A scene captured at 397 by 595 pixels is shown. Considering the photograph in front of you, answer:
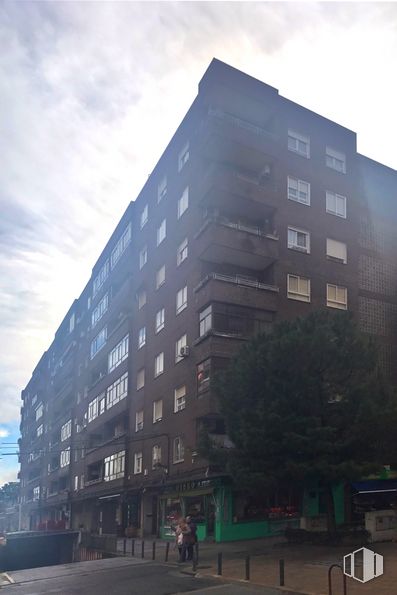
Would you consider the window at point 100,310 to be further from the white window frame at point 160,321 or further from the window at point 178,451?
the window at point 178,451

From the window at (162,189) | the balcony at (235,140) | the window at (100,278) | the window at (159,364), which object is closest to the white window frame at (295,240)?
the balcony at (235,140)

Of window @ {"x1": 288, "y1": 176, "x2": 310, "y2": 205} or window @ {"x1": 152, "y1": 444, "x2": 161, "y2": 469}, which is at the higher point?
window @ {"x1": 288, "y1": 176, "x2": 310, "y2": 205}

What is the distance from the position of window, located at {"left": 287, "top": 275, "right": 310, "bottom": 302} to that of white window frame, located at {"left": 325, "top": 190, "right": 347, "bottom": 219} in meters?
5.53

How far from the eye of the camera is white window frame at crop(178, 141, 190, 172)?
39906 mm

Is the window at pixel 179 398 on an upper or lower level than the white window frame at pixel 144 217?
lower

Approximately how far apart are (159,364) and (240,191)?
1295 centimetres

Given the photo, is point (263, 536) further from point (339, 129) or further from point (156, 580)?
point (339, 129)

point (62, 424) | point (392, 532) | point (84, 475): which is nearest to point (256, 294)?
point (392, 532)

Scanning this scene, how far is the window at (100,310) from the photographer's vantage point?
6031 centimetres

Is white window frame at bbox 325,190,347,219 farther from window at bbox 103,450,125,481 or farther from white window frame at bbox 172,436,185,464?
window at bbox 103,450,125,481

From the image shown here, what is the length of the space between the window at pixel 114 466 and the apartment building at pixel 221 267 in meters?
0.15

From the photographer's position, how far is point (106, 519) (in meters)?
54.7

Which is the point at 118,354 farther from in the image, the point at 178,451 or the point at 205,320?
the point at 205,320

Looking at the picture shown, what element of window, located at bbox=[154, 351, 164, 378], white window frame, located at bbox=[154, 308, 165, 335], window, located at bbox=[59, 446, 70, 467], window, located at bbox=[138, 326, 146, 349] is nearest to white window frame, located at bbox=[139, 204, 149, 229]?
window, located at bbox=[138, 326, 146, 349]
